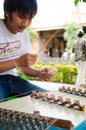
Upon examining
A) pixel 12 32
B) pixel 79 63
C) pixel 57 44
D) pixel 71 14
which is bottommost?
pixel 57 44

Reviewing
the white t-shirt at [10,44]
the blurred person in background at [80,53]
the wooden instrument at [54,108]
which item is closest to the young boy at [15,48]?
the white t-shirt at [10,44]

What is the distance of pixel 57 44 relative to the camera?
1593 centimetres

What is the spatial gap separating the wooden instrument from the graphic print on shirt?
0.44 metres

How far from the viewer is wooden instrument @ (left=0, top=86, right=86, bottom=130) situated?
1136 millimetres

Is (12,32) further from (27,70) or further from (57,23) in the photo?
(57,23)

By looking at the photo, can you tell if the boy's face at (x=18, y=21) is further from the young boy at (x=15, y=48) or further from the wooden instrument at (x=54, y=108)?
the wooden instrument at (x=54, y=108)

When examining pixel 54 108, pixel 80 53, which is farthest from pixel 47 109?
pixel 80 53

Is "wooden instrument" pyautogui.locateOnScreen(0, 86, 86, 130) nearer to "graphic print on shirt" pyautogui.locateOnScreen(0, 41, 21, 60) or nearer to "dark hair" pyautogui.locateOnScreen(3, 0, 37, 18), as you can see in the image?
"graphic print on shirt" pyautogui.locateOnScreen(0, 41, 21, 60)

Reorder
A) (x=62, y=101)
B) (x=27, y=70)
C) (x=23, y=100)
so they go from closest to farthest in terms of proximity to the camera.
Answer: (x=62, y=101) → (x=23, y=100) → (x=27, y=70)

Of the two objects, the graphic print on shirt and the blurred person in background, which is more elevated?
the graphic print on shirt

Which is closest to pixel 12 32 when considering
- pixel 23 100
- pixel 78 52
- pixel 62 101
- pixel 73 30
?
pixel 23 100

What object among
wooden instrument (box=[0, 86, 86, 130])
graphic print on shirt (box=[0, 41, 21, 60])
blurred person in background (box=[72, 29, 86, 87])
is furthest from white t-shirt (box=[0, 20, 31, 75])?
blurred person in background (box=[72, 29, 86, 87])

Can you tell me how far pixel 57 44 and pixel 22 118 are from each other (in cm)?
1488

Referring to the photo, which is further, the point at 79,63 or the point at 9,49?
the point at 79,63
